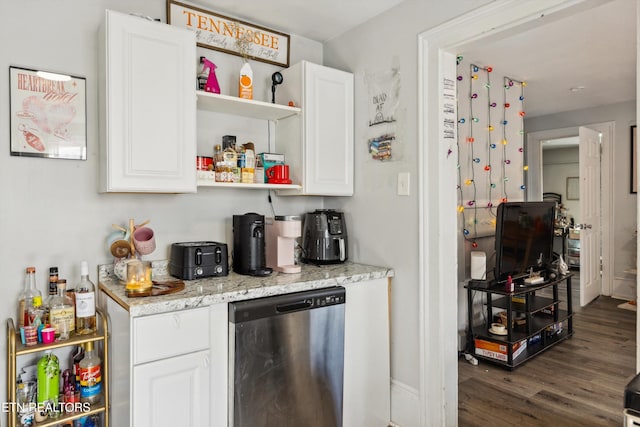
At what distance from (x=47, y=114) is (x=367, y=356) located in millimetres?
2019

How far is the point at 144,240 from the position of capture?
6.64ft

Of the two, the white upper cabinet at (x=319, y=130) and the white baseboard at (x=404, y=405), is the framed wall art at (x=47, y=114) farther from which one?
the white baseboard at (x=404, y=405)

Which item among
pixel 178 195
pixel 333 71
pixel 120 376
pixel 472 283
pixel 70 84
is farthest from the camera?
pixel 472 283

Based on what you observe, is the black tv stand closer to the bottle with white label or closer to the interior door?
the interior door

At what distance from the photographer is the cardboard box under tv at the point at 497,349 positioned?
10.4 ft

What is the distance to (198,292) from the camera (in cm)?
177

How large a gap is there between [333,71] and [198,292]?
1.57m

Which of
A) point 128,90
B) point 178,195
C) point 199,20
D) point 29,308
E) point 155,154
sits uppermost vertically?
point 199,20

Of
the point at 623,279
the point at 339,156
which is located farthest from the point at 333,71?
the point at 623,279

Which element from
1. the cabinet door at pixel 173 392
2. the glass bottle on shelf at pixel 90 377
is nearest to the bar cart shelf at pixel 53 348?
the glass bottle on shelf at pixel 90 377

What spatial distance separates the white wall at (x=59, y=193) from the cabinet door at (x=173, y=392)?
75 centimetres

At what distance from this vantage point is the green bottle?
1733 mm

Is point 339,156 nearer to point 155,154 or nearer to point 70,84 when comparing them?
point 155,154

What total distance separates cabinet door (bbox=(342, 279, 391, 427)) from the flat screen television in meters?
1.48
